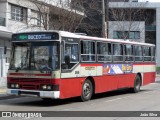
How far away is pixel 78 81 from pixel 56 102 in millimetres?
1438

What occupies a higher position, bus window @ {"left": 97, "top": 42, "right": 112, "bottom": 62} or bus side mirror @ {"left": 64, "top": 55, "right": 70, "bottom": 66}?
bus window @ {"left": 97, "top": 42, "right": 112, "bottom": 62}

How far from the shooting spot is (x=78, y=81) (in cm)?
1619

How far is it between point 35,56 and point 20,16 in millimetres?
19239

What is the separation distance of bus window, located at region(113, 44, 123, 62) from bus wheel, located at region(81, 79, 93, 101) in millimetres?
2782

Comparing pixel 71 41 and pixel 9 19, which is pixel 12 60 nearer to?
pixel 71 41

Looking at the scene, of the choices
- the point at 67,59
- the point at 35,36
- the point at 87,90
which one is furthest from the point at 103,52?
the point at 35,36

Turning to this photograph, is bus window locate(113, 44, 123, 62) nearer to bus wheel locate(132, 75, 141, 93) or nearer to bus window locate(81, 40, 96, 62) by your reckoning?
bus window locate(81, 40, 96, 62)

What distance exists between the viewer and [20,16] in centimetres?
3388

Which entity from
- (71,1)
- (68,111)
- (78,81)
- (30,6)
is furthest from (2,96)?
(30,6)

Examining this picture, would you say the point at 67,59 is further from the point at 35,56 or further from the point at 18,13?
the point at 18,13

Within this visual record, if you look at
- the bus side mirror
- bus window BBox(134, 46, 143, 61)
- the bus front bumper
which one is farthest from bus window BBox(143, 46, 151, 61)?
the bus front bumper

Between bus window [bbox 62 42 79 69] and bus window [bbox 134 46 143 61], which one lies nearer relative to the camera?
bus window [bbox 62 42 79 69]

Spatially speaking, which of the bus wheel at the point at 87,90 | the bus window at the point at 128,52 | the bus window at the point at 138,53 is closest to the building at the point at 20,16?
the bus window at the point at 138,53

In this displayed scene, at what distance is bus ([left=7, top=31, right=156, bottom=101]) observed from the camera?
14922 millimetres
